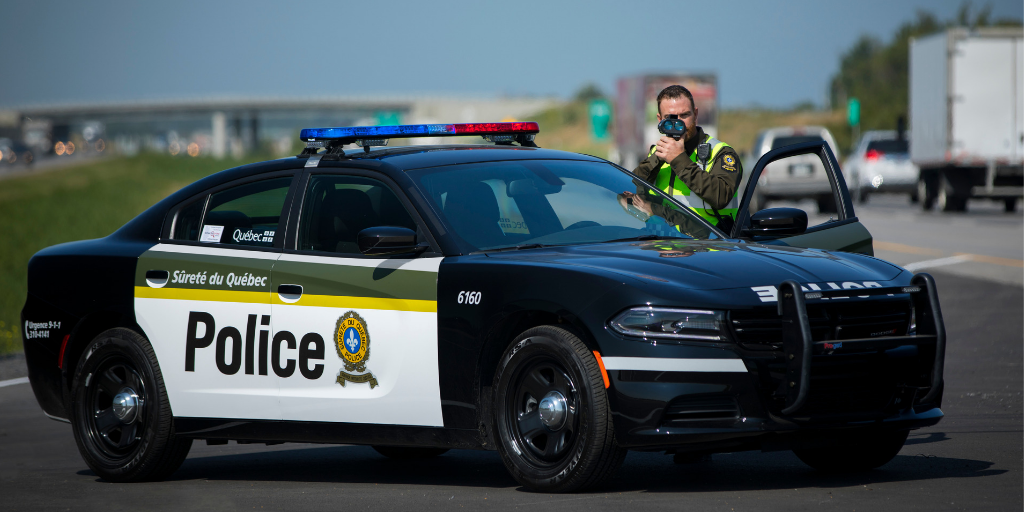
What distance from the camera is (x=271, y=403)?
6.57 m

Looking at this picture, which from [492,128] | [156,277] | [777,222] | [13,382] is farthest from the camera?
[13,382]

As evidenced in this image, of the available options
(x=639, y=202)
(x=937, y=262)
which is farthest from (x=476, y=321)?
(x=937, y=262)

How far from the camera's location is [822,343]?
534cm

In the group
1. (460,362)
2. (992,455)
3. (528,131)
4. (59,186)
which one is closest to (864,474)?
(992,455)

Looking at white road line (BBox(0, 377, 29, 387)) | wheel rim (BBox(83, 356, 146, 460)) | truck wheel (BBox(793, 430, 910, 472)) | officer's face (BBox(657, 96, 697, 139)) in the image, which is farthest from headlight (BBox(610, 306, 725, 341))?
white road line (BBox(0, 377, 29, 387))

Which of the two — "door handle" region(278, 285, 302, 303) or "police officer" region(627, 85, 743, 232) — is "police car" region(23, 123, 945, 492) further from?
"police officer" region(627, 85, 743, 232)

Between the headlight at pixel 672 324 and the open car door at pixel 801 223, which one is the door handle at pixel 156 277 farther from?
the open car door at pixel 801 223

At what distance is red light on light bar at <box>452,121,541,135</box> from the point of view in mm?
6934

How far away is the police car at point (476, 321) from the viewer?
5.35 m

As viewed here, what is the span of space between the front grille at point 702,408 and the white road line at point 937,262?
12.3m

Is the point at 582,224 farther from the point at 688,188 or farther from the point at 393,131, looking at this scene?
the point at 688,188

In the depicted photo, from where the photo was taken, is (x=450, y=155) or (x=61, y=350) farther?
(x=61, y=350)

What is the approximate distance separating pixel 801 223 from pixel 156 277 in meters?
3.18

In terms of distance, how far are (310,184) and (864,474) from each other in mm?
2904
